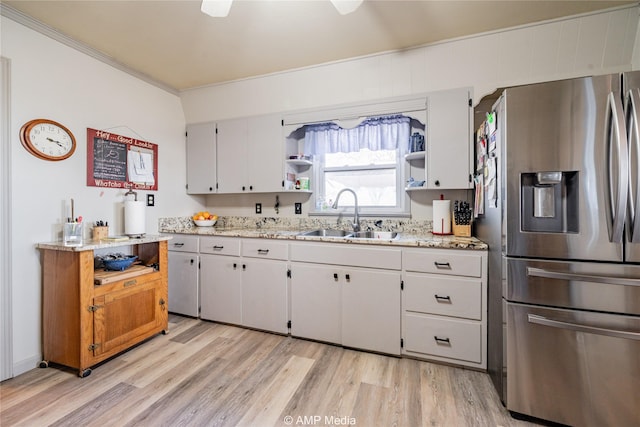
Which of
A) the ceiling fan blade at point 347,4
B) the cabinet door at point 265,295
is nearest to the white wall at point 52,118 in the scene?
the cabinet door at point 265,295

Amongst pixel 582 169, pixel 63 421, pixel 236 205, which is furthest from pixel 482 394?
pixel 236 205

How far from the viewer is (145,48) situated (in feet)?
7.52

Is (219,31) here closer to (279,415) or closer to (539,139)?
(539,139)

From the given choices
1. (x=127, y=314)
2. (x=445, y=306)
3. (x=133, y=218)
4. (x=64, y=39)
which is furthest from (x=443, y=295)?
(x=64, y=39)

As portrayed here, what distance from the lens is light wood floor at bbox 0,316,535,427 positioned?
1.48 m

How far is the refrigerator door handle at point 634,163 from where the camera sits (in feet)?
4.18

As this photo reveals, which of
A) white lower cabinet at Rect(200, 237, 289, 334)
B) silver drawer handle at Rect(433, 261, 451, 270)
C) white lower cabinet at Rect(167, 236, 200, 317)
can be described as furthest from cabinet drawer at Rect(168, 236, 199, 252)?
silver drawer handle at Rect(433, 261, 451, 270)

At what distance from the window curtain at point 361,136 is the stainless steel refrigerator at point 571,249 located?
113cm

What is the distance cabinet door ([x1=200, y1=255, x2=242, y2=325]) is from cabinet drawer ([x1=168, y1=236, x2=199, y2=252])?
152 mm

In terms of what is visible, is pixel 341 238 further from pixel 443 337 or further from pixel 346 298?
pixel 443 337

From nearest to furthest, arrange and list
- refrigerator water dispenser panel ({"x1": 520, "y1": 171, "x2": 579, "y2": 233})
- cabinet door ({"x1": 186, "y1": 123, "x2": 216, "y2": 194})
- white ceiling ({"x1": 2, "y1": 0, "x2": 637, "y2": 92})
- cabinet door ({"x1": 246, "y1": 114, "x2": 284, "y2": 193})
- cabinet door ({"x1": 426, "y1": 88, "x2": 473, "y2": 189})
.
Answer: refrigerator water dispenser panel ({"x1": 520, "y1": 171, "x2": 579, "y2": 233}) → white ceiling ({"x1": 2, "y1": 0, "x2": 637, "y2": 92}) → cabinet door ({"x1": 426, "y1": 88, "x2": 473, "y2": 189}) → cabinet door ({"x1": 246, "y1": 114, "x2": 284, "y2": 193}) → cabinet door ({"x1": 186, "y1": 123, "x2": 216, "y2": 194})

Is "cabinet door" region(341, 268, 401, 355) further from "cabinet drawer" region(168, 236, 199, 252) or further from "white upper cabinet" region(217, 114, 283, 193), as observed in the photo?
"cabinet drawer" region(168, 236, 199, 252)

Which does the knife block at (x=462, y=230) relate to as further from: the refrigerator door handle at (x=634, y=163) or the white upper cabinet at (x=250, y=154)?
the white upper cabinet at (x=250, y=154)

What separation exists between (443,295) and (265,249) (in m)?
1.46
